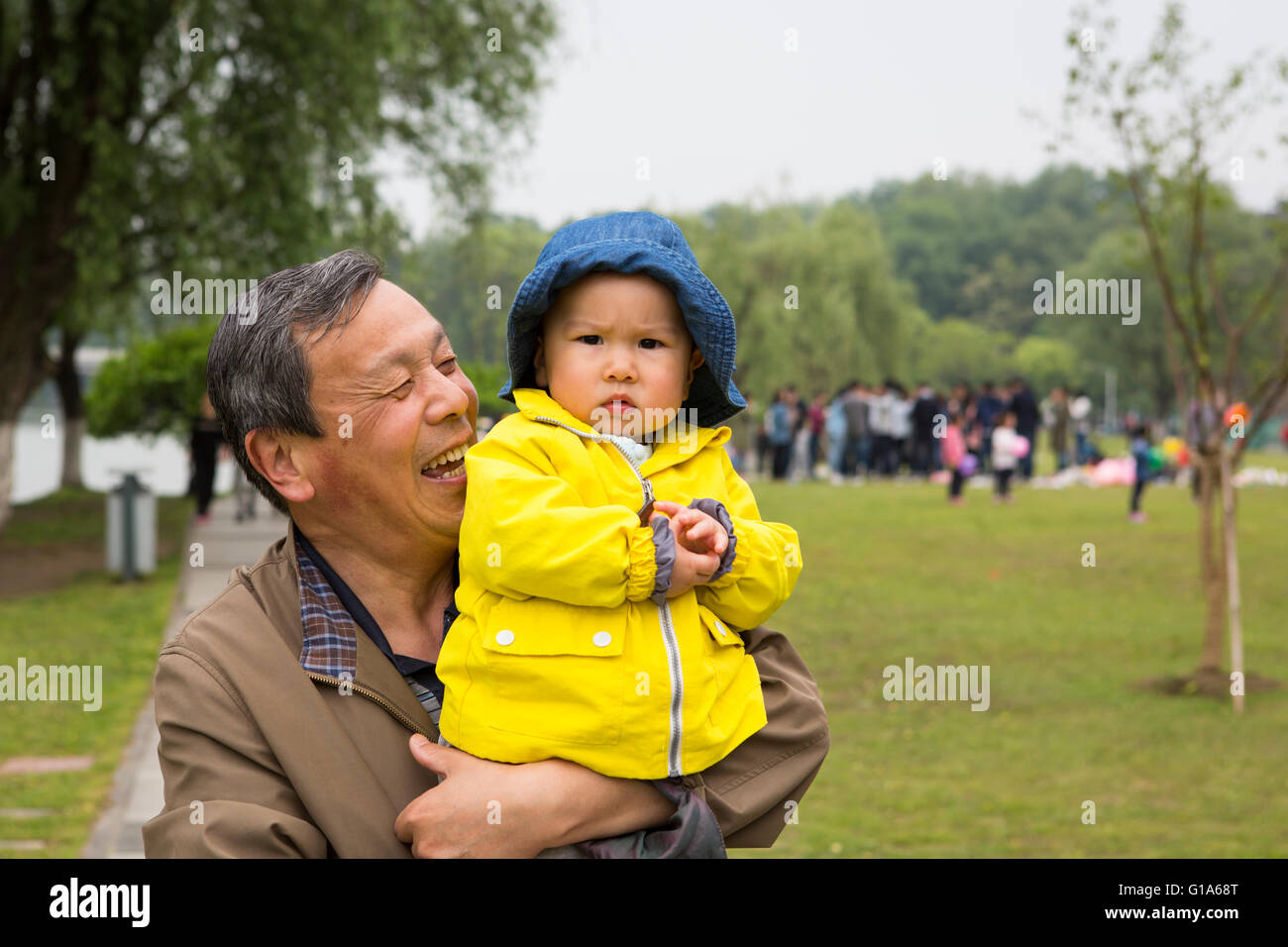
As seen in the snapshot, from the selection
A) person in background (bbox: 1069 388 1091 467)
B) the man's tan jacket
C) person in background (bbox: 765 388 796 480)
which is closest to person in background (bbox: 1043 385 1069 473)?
person in background (bbox: 1069 388 1091 467)

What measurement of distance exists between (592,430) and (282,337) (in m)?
0.55

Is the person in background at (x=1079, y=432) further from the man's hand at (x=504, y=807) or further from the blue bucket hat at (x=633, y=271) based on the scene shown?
the man's hand at (x=504, y=807)

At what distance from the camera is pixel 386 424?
226 cm

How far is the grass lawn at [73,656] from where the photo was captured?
7.09 metres

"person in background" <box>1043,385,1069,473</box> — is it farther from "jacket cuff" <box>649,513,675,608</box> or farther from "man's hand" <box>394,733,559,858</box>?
"man's hand" <box>394,733,559,858</box>

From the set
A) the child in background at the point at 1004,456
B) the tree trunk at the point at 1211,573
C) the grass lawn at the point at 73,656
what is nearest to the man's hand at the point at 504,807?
the grass lawn at the point at 73,656

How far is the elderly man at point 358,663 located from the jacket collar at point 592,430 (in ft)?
0.38

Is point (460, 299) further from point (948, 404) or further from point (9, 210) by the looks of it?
point (948, 404)

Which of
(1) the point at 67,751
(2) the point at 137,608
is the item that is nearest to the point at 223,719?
(1) the point at 67,751

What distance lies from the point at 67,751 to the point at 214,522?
12050 millimetres

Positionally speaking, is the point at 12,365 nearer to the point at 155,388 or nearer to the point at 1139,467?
the point at 155,388

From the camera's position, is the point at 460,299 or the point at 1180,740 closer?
the point at 1180,740

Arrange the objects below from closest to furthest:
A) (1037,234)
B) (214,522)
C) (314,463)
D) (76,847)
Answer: (314,463), (76,847), (214,522), (1037,234)

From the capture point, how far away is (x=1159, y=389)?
67938mm
